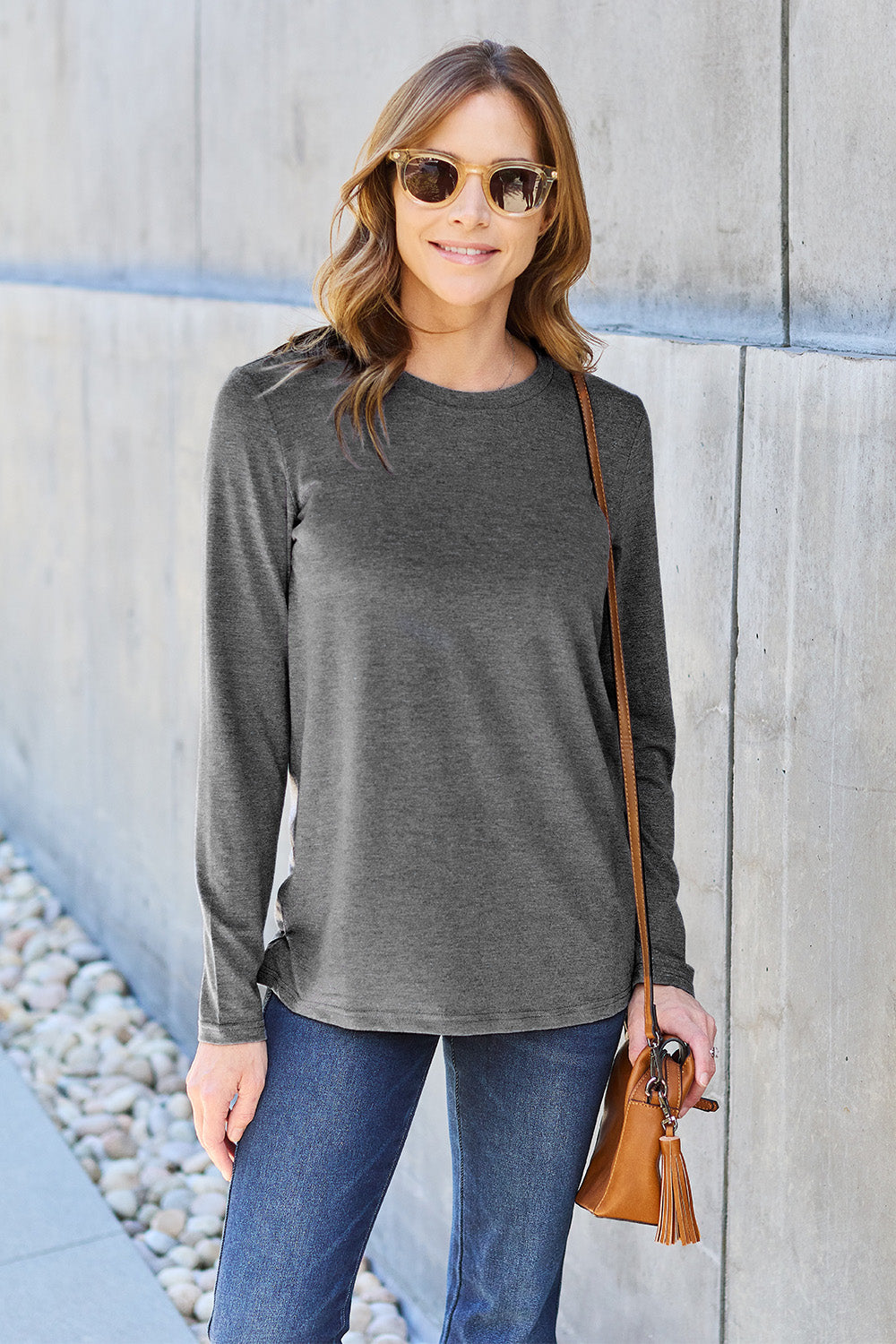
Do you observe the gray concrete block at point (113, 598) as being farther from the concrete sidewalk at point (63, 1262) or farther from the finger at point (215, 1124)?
the finger at point (215, 1124)

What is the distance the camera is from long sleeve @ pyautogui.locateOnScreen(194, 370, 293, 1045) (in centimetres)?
170

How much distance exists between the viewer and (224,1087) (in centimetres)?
176

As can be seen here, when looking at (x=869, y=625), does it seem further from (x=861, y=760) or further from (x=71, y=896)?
(x=71, y=896)

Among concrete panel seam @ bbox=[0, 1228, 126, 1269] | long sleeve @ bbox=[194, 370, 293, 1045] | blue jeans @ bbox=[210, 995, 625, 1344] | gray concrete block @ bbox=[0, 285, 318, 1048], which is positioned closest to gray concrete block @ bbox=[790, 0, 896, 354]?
long sleeve @ bbox=[194, 370, 293, 1045]

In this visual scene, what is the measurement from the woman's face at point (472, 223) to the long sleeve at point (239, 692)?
25 centimetres

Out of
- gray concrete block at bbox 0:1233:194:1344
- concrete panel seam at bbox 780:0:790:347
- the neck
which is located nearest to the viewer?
the neck

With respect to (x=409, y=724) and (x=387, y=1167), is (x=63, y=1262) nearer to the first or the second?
(x=387, y=1167)

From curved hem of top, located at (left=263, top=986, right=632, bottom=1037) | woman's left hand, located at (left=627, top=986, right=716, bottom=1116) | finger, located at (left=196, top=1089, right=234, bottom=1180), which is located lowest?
finger, located at (left=196, top=1089, right=234, bottom=1180)

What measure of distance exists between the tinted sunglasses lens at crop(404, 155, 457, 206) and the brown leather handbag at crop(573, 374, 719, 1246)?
0.97ft

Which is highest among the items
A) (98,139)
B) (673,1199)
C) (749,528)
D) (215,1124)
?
(98,139)

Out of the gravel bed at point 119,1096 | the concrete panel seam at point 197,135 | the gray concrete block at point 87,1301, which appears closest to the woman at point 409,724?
the gray concrete block at point 87,1301

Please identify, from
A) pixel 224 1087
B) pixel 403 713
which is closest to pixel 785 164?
pixel 403 713

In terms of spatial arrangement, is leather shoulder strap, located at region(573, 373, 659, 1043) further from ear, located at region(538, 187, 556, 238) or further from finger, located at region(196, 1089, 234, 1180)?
finger, located at region(196, 1089, 234, 1180)

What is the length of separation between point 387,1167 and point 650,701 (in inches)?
25.5
